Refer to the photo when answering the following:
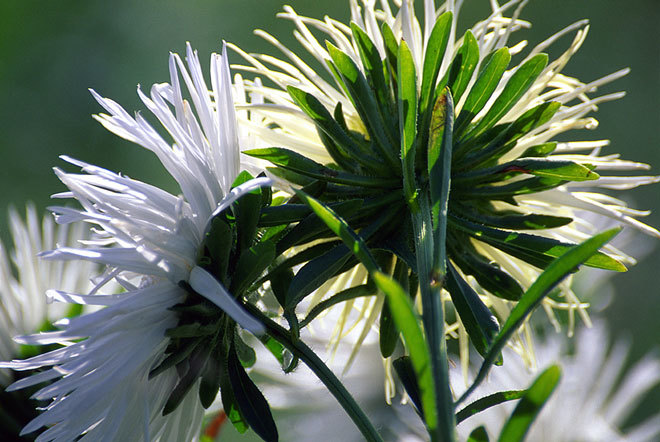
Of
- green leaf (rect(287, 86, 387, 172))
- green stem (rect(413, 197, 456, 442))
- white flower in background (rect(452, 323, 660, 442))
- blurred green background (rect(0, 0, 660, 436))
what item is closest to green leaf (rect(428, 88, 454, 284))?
green stem (rect(413, 197, 456, 442))

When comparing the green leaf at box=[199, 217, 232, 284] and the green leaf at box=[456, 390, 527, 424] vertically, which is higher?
the green leaf at box=[199, 217, 232, 284]

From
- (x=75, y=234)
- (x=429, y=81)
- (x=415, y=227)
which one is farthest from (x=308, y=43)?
(x=75, y=234)

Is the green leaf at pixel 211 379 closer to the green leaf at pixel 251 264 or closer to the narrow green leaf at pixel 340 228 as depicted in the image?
the green leaf at pixel 251 264

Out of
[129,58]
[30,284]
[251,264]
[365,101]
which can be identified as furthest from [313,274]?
[129,58]

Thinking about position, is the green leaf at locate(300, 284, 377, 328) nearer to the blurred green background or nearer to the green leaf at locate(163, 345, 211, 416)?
the green leaf at locate(163, 345, 211, 416)

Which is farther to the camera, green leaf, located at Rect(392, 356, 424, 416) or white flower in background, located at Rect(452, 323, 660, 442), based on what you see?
white flower in background, located at Rect(452, 323, 660, 442)

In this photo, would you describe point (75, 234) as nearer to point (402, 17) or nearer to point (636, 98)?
point (402, 17)
